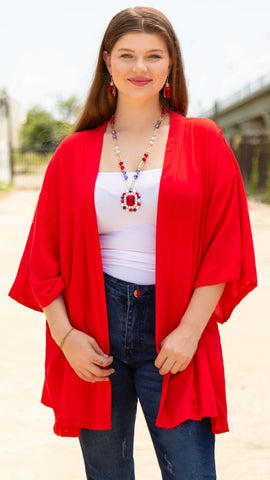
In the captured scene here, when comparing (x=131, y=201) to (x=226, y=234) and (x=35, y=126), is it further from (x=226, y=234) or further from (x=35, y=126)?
(x=35, y=126)

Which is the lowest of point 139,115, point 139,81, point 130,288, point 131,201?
point 130,288

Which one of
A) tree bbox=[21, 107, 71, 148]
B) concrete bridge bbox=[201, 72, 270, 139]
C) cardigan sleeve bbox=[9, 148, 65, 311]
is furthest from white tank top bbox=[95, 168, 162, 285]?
tree bbox=[21, 107, 71, 148]

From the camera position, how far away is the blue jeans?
1.70m

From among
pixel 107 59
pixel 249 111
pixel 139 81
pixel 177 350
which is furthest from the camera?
pixel 249 111

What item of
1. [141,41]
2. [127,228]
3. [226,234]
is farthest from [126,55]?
[226,234]

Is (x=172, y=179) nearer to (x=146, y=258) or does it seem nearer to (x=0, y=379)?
(x=146, y=258)

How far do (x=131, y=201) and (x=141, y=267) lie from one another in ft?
0.71

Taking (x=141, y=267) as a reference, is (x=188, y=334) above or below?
below

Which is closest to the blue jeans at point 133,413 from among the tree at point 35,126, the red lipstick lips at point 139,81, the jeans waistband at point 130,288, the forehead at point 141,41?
the jeans waistband at point 130,288

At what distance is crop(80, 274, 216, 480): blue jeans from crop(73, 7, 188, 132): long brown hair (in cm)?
58

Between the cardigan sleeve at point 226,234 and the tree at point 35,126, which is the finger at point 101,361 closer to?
the cardigan sleeve at point 226,234

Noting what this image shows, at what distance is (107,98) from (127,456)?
123 cm

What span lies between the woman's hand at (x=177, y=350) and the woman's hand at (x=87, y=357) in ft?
0.57

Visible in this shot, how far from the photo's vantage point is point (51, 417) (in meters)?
3.40
